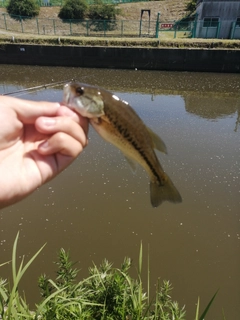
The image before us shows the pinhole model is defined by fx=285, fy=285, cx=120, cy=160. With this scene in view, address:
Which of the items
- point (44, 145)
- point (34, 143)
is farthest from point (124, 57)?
point (44, 145)

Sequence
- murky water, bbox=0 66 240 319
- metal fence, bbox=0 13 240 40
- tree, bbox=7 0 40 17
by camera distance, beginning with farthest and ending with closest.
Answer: tree, bbox=7 0 40 17 → metal fence, bbox=0 13 240 40 → murky water, bbox=0 66 240 319

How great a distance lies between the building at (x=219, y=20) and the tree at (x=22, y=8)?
2135 cm

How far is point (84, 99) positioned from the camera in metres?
1.82

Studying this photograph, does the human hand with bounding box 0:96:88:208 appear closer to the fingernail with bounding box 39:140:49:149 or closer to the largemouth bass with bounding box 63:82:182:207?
the fingernail with bounding box 39:140:49:149

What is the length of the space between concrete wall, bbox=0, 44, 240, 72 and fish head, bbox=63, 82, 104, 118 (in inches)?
756

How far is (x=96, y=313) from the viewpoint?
265 centimetres

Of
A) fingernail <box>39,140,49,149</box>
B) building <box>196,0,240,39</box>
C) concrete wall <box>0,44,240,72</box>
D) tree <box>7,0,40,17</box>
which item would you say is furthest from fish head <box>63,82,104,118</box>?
tree <box>7,0,40,17</box>

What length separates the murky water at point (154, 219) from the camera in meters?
4.22

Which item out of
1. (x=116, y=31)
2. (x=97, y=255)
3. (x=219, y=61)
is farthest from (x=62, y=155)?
(x=116, y=31)

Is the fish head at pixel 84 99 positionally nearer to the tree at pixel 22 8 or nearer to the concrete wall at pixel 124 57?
the concrete wall at pixel 124 57

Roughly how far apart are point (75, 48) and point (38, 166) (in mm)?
20154

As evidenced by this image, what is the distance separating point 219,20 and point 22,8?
23.5 m

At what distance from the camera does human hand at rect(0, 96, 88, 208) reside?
1.87 meters

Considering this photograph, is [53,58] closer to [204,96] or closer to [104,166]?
[204,96]
